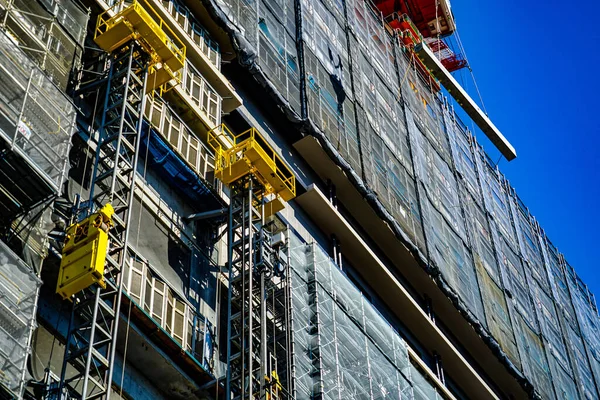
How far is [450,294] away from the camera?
3784 centimetres

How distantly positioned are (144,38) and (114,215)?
5865 millimetres

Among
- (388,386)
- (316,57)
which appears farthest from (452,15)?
(388,386)

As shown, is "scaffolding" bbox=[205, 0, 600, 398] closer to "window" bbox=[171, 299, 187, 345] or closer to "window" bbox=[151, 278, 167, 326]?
"window" bbox=[171, 299, 187, 345]

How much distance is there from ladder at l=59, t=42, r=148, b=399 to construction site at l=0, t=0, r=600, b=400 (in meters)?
0.07

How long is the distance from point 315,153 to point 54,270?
583 inches

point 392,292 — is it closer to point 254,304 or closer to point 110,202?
point 254,304

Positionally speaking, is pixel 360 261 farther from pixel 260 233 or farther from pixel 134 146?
pixel 134 146

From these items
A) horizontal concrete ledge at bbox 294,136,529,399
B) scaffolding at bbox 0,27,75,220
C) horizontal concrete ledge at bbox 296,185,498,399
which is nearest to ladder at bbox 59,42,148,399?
scaffolding at bbox 0,27,75,220

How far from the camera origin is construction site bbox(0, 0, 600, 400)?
19.5 meters

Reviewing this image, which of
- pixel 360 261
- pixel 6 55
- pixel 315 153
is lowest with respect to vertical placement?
pixel 6 55

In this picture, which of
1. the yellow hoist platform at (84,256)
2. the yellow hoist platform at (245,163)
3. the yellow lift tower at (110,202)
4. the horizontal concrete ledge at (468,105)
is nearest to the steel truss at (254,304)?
the yellow hoist platform at (245,163)

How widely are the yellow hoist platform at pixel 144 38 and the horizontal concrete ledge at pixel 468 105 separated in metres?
28.3

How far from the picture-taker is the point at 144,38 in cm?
2509

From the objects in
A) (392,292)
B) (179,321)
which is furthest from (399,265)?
(179,321)
